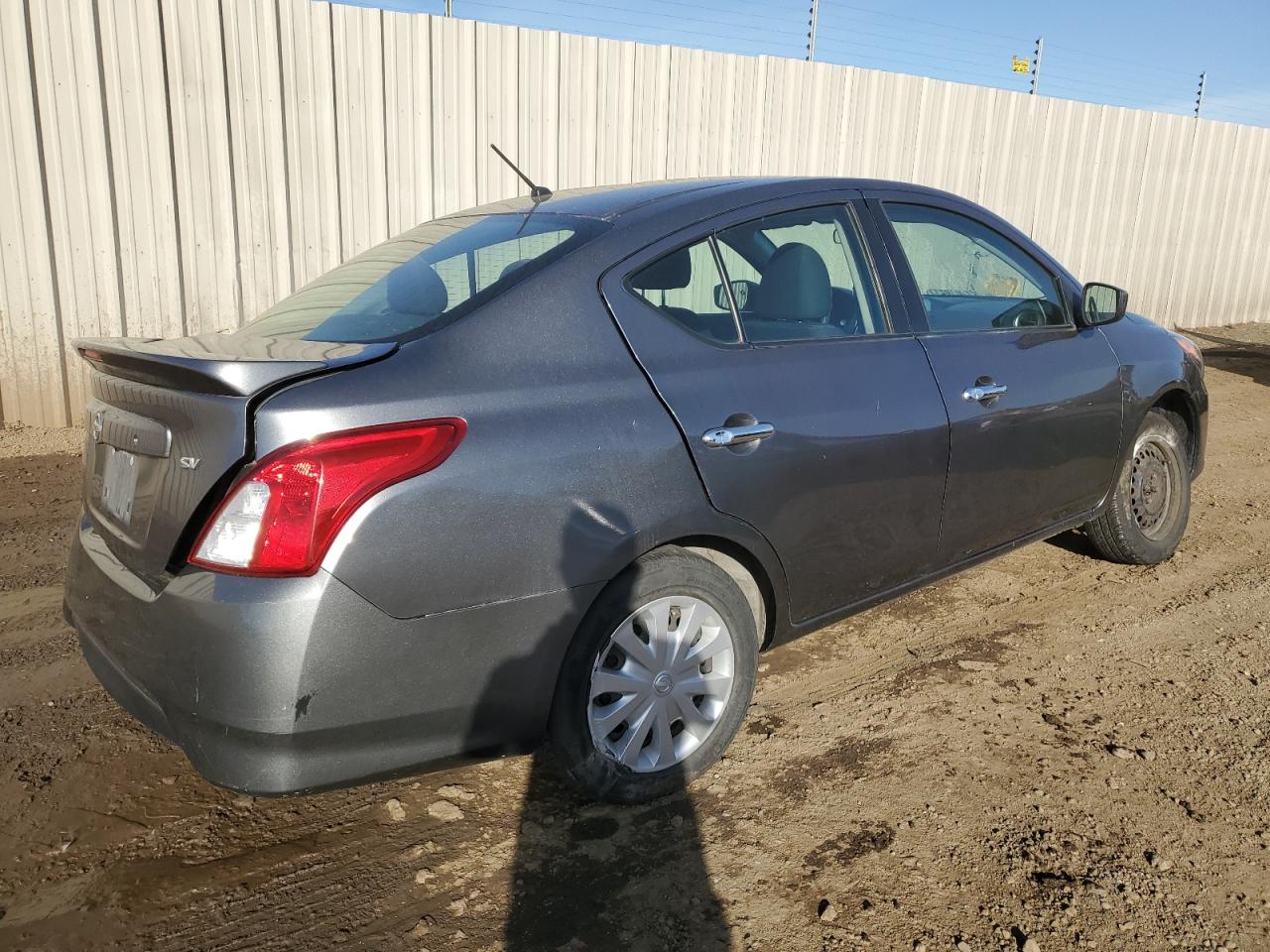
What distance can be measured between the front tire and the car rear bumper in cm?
10

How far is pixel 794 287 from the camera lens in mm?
3086

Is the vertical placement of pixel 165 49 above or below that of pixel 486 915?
above

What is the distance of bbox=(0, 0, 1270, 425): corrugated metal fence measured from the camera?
6.14m

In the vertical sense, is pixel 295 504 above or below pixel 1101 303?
below

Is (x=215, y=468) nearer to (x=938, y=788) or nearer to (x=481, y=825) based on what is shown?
(x=481, y=825)

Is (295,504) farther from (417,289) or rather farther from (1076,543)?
(1076,543)

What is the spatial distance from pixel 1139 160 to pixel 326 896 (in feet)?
42.7

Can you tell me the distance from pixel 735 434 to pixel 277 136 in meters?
5.44

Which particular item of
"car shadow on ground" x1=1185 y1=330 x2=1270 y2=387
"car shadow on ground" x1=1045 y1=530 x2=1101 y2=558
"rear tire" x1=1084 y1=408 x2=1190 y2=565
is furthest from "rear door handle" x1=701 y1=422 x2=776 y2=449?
"car shadow on ground" x1=1185 y1=330 x2=1270 y2=387

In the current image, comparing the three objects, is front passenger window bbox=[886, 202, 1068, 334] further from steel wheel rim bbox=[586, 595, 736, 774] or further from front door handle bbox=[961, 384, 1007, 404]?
steel wheel rim bbox=[586, 595, 736, 774]

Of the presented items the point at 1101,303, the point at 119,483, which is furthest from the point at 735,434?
the point at 1101,303

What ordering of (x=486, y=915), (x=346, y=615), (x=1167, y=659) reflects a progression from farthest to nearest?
(x=1167, y=659)
(x=486, y=915)
(x=346, y=615)

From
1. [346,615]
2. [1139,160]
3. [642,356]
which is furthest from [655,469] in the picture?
[1139,160]

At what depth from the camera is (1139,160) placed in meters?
12.1
